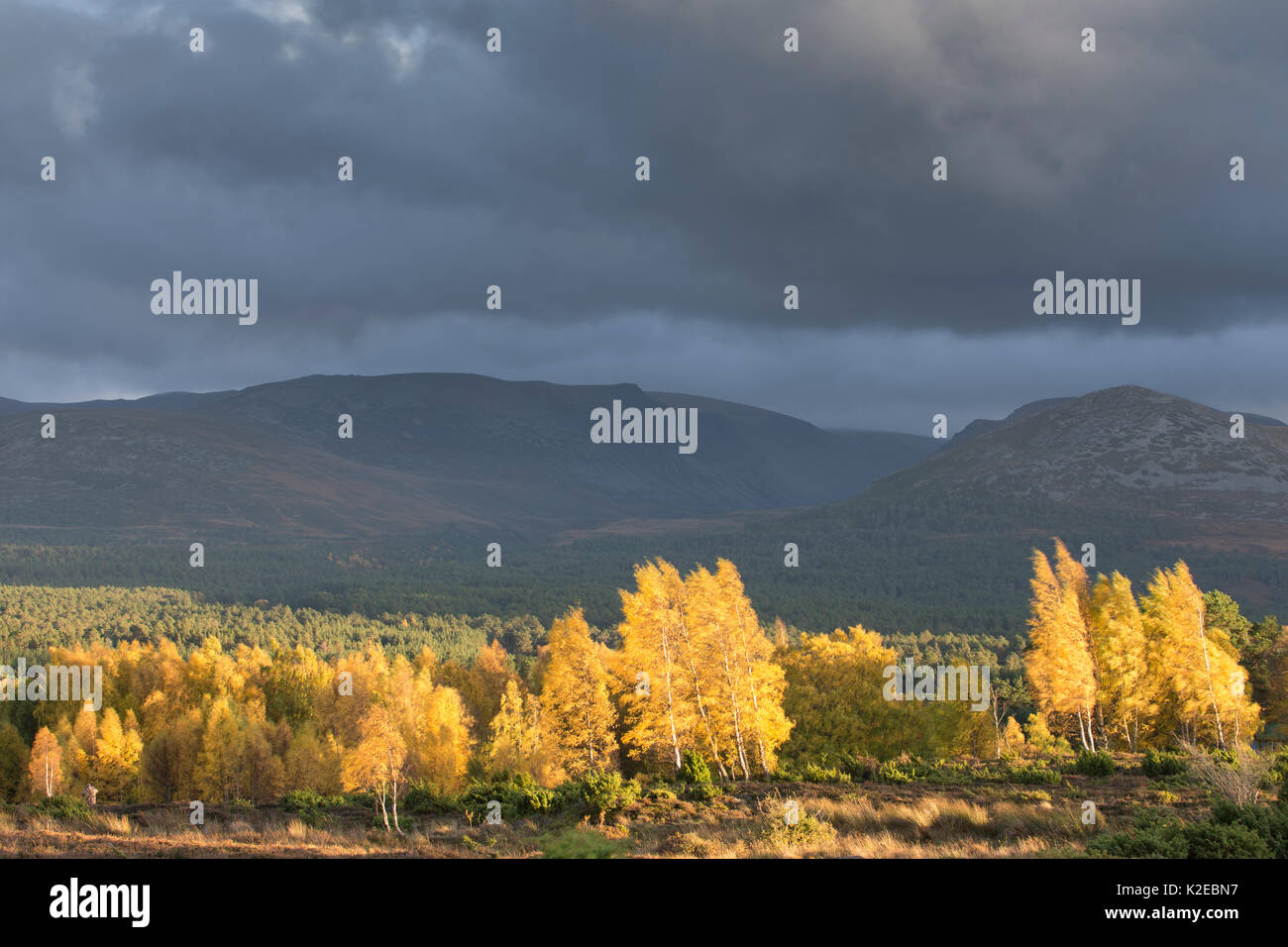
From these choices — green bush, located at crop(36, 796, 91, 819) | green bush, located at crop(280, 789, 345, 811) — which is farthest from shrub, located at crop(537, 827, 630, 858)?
green bush, located at crop(36, 796, 91, 819)

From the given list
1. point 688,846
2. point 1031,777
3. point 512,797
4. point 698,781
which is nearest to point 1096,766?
point 1031,777

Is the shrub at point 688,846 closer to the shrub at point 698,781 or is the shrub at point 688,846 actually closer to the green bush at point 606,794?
the green bush at point 606,794

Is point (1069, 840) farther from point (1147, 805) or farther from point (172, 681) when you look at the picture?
point (172, 681)

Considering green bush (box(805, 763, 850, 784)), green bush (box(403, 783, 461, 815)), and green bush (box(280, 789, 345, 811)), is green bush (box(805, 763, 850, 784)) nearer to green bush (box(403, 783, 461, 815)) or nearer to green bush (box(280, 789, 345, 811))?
green bush (box(403, 783, 461, 815))

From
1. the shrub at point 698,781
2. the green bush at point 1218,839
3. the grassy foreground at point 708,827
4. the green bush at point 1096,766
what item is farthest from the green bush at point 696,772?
the green bush at point 1218,839

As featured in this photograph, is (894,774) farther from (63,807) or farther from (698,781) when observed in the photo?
(63,807)

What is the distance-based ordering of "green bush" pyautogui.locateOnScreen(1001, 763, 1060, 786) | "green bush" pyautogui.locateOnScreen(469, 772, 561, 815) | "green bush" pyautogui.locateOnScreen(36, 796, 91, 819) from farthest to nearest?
"green bush" pyautogui.locateOnScreen(1001, 763, 1060, 786) < "green bush" pyautogui.locateOnScreen(469, 772, 561, 815) < "green bush" pyautogui.locateOnScreen(36, 796, 91, 819)

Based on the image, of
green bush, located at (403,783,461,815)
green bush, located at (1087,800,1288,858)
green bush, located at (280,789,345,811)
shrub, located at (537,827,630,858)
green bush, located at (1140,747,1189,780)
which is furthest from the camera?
green bush, located at (1140,747,1189,780)

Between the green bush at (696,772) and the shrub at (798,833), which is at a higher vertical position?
the shrub at (798,833)

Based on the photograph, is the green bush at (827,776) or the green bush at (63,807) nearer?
the green bush at (63,807)

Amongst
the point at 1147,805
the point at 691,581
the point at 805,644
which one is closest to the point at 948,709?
the point at 805,644
